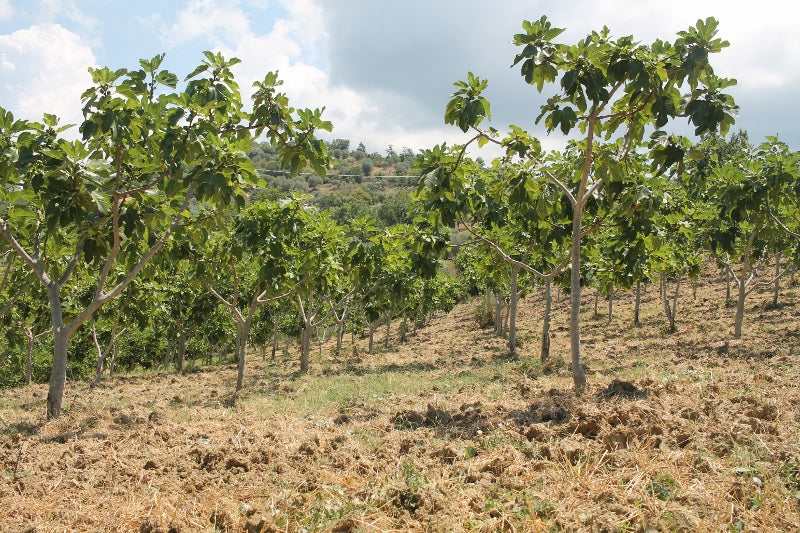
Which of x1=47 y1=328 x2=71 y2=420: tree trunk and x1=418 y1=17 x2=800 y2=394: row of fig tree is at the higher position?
x1=418 y1=17 x2=800 y2=394: row of fig tree

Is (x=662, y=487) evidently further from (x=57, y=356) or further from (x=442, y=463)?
(x=57, y=356)

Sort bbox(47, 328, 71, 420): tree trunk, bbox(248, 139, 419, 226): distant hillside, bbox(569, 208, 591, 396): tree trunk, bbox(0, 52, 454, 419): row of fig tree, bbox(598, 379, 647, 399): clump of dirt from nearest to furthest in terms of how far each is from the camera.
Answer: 1. bbox(0, 52, 454, 419): row of fig tree
2. bbox(598, 379, 647, 399): clump of dirt
3. bbox(569, 208, 591, 396): tree trunk
4. bbox(47, 328, 71, 420): tree trunk
5. bbox(248, 139, 419, 226): distant hillside

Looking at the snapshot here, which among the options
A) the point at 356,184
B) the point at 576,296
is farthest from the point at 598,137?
the point at 356,184

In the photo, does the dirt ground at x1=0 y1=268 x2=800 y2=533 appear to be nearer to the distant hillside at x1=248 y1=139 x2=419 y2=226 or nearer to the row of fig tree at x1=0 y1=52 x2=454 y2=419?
the row of fig tree at x1=0 y1=52 x2=454 y2=419

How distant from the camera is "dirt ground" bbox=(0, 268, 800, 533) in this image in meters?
3.47

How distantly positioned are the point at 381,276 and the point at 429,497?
12.6m

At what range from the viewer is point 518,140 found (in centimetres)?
616

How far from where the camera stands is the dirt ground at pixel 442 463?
3475mm

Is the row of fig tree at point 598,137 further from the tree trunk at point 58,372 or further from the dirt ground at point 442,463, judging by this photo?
the tree trunk at point 58,372

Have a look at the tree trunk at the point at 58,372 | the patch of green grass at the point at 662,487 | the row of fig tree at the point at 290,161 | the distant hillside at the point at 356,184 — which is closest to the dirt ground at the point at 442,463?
the patch of green grass at the point at 662,487

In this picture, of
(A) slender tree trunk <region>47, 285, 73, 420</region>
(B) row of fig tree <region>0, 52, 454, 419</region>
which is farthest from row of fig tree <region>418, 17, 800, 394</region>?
(A) slender tree trunk <region>47, 285, 73, 420</region>

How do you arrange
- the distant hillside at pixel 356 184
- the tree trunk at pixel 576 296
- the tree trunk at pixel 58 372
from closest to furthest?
the tree trunk at pixel 576 296
the tree trunk at pixel 58 372
the distant hillside at pixel 356 184

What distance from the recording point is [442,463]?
14.6 ft

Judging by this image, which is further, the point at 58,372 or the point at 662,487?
the point at 58,372
